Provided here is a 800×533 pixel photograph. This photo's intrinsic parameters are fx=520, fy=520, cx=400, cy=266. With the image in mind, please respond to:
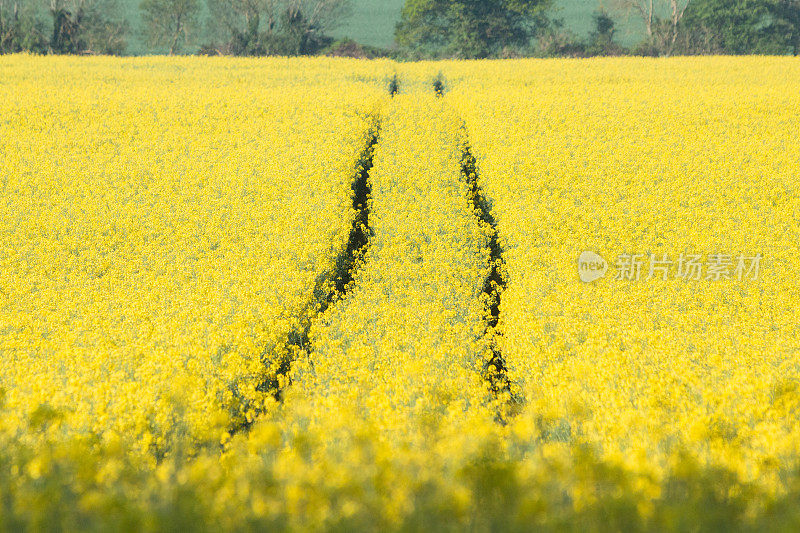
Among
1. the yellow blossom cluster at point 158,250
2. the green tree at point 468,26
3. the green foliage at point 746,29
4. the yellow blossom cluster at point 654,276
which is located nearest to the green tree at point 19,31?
the yellow blossom cluster at point 158,250

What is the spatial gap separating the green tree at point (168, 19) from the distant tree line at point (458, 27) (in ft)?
0.42

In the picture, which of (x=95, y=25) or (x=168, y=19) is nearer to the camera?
(x=95, y=25)

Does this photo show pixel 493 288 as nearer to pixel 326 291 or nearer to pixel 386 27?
pixel 326 291

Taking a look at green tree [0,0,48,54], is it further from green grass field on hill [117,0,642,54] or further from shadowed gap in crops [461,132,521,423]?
shadowed gap in crops [461,132,521,423]

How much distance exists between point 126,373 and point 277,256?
318 centimetres

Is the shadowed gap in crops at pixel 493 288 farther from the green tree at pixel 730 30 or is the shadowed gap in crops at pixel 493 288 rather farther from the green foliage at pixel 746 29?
the green foliage at pixel 746 29

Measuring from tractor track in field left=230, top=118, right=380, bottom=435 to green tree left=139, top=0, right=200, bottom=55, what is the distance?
52289 millimetres

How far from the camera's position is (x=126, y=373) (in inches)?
193

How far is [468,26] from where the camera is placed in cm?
4956

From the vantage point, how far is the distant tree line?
47.1 m

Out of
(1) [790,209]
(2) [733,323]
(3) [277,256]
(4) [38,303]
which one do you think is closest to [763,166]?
(1) [790,209]

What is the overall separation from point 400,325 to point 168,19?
6327 cm

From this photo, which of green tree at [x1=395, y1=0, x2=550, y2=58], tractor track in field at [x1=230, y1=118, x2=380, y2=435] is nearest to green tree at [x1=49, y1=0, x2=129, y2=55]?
green tree at [x1=395, y1=0, x2=550, y2=58]

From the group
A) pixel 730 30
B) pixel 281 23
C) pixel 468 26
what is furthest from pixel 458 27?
pixel 730 30
